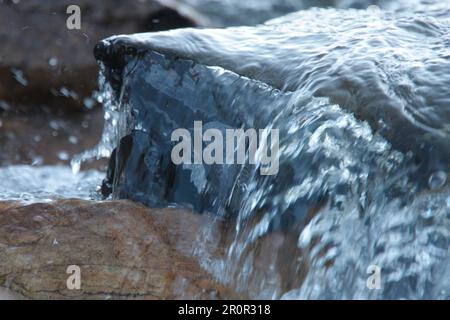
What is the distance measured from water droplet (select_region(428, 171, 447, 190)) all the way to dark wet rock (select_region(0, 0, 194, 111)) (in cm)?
302

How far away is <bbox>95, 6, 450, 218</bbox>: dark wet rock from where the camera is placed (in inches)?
103

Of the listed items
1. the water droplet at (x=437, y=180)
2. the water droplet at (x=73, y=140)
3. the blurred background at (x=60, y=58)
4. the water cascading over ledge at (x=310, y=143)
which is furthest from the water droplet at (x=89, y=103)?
the water droplet at (x=437, y=180)

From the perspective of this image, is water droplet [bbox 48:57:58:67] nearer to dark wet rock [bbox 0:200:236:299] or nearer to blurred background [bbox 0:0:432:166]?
blurred background [bbox 0:0:432:166]

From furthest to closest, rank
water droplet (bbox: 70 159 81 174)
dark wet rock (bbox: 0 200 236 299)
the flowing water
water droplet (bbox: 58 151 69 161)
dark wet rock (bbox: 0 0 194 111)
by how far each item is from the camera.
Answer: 1. dark wet rock (bbox: 0 0 194 111)
2. water droplet (bbox: 58 151 69 161)
3. water droplet (bbox: 70 159 81 174)
4. dark wet rock (bbox: 0 200 236 299)
5. the flowing water

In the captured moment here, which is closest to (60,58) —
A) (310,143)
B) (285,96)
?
(285,96)

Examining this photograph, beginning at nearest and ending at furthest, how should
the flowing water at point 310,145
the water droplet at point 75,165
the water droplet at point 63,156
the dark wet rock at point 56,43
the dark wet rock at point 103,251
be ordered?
1. the flowing water at point 310,145
2. the dark wet rock at point 103,251
3. the water droplet at point 75,165
4. the water droplet at point 63,156
5. the dark wet rock at point 56,43

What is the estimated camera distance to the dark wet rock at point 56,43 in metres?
5.15

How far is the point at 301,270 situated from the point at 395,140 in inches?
20.3

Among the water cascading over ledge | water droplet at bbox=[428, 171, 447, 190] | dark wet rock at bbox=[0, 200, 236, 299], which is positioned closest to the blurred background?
the water cascading over ledge

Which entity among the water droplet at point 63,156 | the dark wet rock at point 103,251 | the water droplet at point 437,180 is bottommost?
the water droplet at point 63,156

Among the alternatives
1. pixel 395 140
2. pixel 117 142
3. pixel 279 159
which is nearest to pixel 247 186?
pixel 279 159

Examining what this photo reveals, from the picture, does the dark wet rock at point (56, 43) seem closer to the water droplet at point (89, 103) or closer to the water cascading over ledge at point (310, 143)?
the water droplet at point (89, 103)

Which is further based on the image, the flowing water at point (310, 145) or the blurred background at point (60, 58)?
the blurred background at point (60, 58)

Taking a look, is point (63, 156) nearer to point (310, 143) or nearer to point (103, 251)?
point (103, 251)
